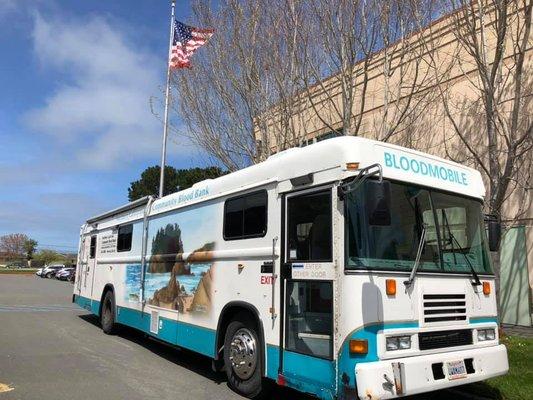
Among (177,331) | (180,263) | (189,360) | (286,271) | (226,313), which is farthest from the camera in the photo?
(189,360)

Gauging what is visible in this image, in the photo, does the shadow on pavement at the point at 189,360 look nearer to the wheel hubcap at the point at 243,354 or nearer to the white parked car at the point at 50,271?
the wheel hubcap at the point at 243,354

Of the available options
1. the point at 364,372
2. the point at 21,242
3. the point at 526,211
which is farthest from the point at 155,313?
the point at 21,242

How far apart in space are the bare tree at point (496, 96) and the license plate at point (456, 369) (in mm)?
5333

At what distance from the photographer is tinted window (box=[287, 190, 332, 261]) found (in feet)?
18.5

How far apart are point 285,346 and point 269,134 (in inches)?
402

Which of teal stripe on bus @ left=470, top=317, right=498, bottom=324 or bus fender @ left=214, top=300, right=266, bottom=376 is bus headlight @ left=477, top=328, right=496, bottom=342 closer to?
teal stripe on bus @ left=470, top=317, right=498, bottom=324

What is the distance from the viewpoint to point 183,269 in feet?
28.5

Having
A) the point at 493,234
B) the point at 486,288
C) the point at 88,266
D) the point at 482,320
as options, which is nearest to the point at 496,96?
the point at 493,234

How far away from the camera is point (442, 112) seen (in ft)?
47.1

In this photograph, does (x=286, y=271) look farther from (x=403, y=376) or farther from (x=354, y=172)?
(x=403, y=376)

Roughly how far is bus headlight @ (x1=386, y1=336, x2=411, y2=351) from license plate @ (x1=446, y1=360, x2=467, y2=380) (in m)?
0.54

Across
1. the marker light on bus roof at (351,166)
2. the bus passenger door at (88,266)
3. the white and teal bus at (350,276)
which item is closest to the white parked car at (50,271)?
the bus passenger door at (88,266)

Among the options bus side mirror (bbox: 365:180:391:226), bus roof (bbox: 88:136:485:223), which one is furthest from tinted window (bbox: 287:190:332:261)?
bus side mirror (bbox: 365:180:391:226)

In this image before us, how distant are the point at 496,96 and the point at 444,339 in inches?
329
